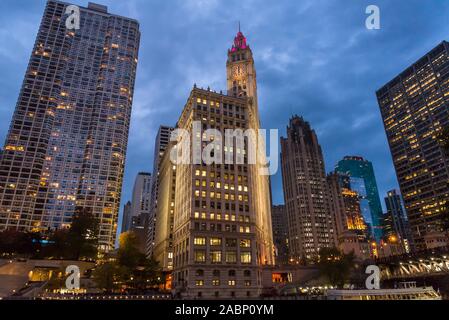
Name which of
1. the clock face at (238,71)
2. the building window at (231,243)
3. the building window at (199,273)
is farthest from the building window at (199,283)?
the clock face at (238,71)

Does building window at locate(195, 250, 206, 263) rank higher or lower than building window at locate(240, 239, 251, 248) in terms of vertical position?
lower

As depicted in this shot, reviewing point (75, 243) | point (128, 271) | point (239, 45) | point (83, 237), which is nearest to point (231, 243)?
point (128, 271)

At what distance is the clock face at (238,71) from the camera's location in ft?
498

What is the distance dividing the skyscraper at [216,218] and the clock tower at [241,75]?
108 feet

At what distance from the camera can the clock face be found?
15175 centimetres

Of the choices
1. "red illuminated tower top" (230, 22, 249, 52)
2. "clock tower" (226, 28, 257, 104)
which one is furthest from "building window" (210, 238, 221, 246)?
"red illuminated tower top" (230, 22, 249, 52)

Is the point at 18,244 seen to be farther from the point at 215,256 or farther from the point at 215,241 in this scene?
the point at 215,256

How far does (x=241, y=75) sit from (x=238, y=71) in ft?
10.3

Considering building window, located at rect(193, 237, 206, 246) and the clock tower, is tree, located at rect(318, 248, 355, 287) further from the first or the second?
the clock tower

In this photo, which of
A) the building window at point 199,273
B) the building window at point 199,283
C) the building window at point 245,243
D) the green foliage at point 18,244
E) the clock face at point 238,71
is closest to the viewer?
the building window at point 199,283

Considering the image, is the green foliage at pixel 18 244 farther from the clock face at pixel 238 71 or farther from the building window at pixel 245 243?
the clock face at pixel 238 71

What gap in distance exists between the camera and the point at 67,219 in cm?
17350

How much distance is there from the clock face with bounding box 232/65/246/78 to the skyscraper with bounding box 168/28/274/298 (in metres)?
40.8
